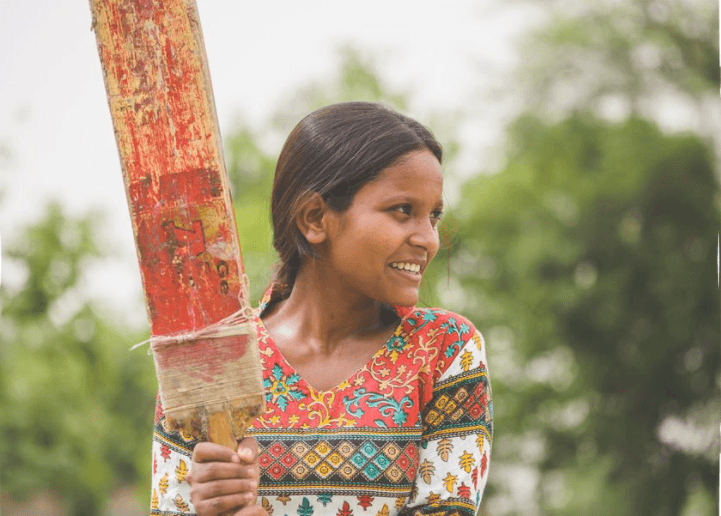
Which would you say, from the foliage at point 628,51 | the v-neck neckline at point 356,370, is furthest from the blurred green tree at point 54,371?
the v-neck neckline at point 356,370

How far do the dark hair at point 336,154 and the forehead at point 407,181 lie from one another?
0.6 inches

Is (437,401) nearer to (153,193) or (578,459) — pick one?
→ (153,193)

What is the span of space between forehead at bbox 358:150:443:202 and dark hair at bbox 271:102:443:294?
0.05ft

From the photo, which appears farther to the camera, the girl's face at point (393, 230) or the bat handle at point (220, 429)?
the girl's face at point (393, 230)

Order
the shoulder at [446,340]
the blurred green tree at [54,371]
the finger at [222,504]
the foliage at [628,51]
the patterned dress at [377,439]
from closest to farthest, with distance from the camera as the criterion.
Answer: the finger at [222,504], the patterned dress at [377,439], the shoulder at [446,340], the blurred green tree at [54,371], the foliage at [628,51]

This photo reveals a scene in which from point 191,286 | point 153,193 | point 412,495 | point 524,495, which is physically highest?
point 153,193

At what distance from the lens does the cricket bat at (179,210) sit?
7.21 feet

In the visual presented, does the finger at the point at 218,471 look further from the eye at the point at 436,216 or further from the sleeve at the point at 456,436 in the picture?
the eye at the point at 436,216

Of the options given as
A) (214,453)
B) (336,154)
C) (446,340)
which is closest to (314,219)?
(336,154)

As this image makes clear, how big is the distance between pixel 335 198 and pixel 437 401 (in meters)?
0.55

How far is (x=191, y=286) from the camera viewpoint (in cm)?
221

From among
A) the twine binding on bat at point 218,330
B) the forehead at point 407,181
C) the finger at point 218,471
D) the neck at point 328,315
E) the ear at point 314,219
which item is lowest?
the finger at point 218,471

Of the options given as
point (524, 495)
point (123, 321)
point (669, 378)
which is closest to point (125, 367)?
point (123, 321)

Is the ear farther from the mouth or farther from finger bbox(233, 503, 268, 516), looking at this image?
finger bbox(233, 503, 268, 516)
